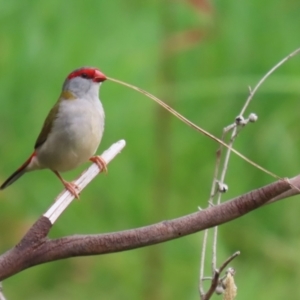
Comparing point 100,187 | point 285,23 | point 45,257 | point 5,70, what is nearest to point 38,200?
point 100,187

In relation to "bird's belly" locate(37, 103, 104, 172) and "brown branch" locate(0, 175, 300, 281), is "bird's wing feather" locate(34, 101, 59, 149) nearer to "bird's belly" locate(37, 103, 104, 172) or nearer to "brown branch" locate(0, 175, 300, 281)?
"bird's belly" locate(37, 103, 104, 172)

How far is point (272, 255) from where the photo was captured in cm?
367

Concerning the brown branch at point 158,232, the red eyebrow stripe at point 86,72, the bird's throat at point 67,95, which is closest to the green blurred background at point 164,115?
the bird's throat at point 67,95

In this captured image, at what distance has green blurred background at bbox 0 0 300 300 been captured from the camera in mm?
3297

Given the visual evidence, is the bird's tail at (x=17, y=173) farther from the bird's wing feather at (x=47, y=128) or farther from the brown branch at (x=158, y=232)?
the brown branch at (x=158, y=232)

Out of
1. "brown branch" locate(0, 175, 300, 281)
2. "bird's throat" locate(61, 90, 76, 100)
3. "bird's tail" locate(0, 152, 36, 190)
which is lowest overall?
"brown branch" locate(0, 175, 300, 281)

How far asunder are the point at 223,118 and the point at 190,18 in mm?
397

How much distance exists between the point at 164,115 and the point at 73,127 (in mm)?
318

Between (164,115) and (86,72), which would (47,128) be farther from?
(164,115)

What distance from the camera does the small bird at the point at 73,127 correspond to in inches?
116

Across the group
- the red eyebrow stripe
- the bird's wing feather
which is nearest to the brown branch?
the red eyebrow stripe

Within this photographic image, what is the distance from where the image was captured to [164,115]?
124 inches

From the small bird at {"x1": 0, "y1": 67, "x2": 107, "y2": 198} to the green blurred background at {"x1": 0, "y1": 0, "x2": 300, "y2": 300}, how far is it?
0.78 feet

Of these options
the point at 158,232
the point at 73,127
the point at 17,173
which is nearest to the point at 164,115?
the point at 73,127
